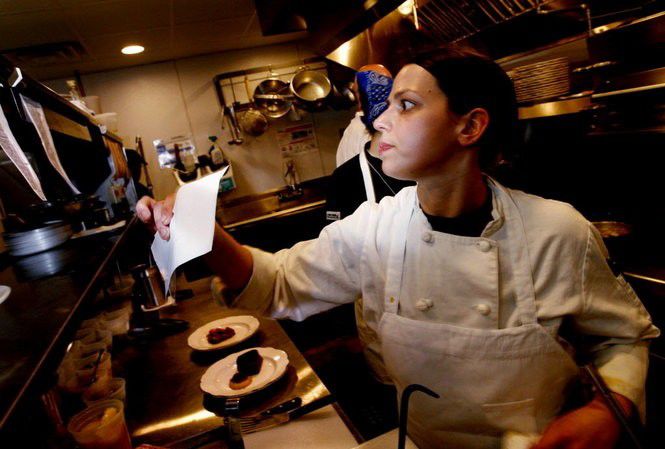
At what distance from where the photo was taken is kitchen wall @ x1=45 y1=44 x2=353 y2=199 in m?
5.64

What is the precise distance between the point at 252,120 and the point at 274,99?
46 cm

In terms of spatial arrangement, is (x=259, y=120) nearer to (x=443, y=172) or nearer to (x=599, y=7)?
(x=599, y=7)

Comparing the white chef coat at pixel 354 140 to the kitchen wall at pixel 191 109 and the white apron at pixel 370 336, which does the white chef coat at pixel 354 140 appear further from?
the kitchen wall at pixel 191 109

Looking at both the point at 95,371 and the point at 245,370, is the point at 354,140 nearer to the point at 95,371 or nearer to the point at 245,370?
the point at 245,370

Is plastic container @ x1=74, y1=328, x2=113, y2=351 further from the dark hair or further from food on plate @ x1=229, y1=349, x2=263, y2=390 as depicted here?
the dark hair

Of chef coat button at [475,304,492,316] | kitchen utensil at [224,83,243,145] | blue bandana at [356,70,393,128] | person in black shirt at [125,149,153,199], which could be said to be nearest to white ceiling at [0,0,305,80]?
kitchen utensil at [224,83,243,145]

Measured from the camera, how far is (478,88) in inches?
51.4

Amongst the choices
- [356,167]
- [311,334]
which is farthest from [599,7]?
[311,334]

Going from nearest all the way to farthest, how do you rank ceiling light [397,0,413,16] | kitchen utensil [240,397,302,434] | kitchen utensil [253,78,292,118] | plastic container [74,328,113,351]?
1. kitchen utensil [240,397,302,434]
2. plastic container [74,328,113,351]
3. ceiling light [397,0,413,16]
4. kitchen utensil [253,78,292,118]

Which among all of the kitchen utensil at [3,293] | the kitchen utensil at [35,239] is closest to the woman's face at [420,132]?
the kitchen utensil at [3,293]

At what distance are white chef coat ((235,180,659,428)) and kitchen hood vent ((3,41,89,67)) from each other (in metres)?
4.13

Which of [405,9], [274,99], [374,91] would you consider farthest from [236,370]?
[274,99]

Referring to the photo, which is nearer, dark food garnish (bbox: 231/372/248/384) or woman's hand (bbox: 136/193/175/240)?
woman's hand (bbox: 136/193/175/240)

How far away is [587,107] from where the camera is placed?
3045 mm
